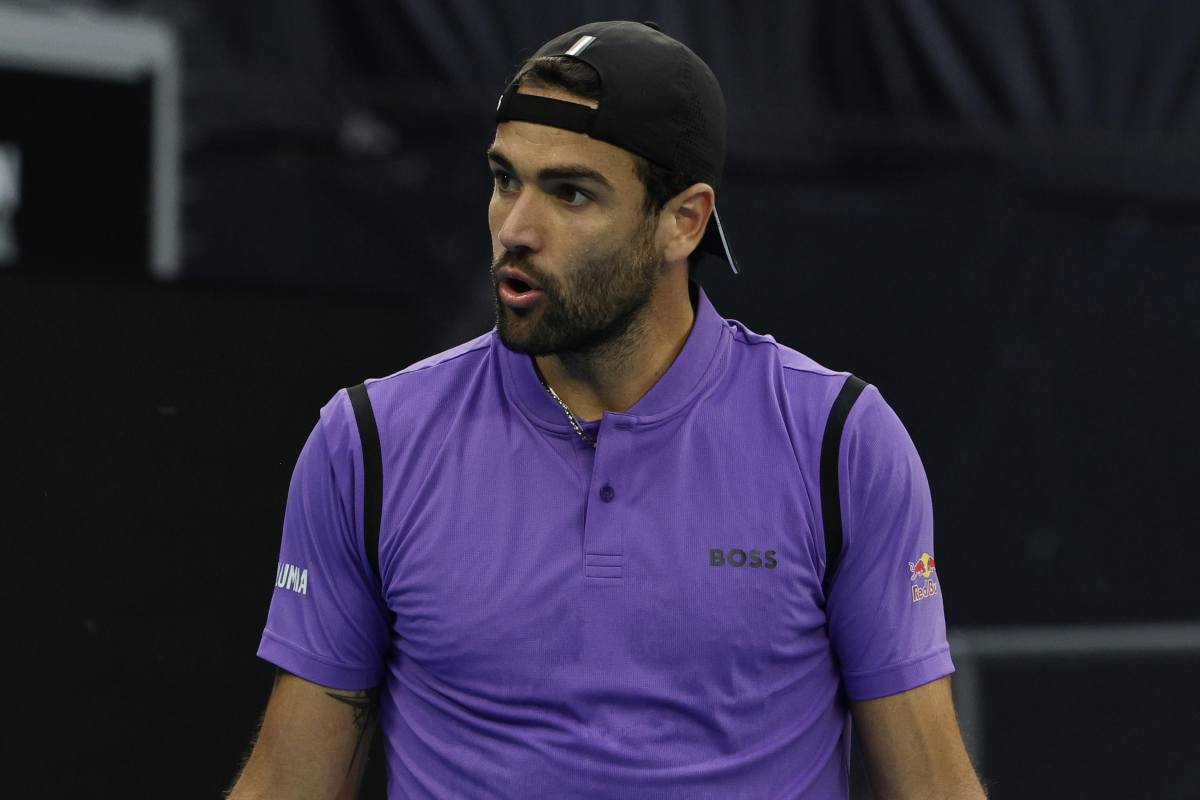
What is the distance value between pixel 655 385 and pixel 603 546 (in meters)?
0.25

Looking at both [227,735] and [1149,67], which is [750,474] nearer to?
[227,735]

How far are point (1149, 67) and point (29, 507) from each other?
4595 millimetres

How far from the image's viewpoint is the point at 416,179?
4.92m

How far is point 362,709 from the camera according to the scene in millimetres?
2203

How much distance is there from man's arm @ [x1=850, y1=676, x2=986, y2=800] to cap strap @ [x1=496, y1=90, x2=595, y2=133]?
83cm

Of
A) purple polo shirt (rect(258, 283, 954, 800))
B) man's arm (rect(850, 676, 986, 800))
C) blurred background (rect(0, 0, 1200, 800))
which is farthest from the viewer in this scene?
blurred background (rect(0, 0, 1200, 800))

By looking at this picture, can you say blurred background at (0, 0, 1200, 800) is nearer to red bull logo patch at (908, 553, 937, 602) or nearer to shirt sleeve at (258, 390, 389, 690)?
shirt sleeve at (258, 390, 389, 690)

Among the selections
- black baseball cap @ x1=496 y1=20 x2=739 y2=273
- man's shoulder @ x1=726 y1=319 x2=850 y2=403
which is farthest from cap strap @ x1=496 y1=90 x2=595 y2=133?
man's shoulder @ x1=726 y1=319 x2=850 y2=403

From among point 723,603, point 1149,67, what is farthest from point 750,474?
point 1149,67

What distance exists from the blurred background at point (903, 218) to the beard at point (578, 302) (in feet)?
0.75

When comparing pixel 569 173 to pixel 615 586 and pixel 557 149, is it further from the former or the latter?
pixel 615 586

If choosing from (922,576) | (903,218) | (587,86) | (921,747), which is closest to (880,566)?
(922,576)

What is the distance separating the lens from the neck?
2209 mm

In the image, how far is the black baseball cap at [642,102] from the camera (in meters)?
2.08
